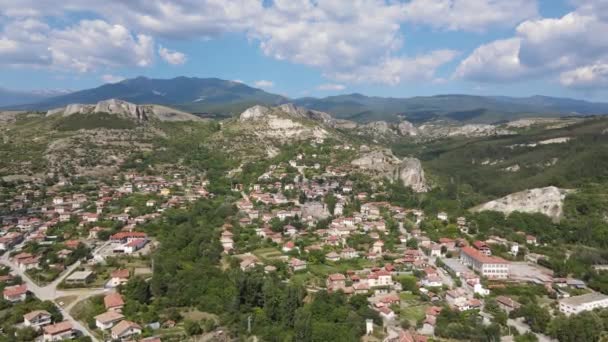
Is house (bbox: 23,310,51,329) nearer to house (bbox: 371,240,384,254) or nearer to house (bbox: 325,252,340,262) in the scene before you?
house (bbox: 325,252,340,262)

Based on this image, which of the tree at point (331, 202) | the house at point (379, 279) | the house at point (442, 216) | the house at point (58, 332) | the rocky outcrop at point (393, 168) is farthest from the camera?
the rocky outcrop at point (393, 168)

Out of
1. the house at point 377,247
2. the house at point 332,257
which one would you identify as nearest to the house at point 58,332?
the house at point 332,257

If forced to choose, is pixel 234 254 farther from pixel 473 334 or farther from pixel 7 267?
pixel 473 334

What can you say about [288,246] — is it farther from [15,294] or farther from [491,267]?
[15,294]

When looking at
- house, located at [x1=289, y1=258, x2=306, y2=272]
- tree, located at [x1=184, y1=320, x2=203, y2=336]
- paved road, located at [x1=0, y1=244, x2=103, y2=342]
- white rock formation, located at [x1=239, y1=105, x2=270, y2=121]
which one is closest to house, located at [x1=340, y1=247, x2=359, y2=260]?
house, located at [x1=289, y1=258, x2=306, y2=272]

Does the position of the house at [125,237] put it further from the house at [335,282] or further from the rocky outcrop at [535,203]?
the rocky outcrop at [535,203]

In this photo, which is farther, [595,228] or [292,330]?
[595,228]

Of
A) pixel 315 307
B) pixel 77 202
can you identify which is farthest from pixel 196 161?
pixel 315 307
